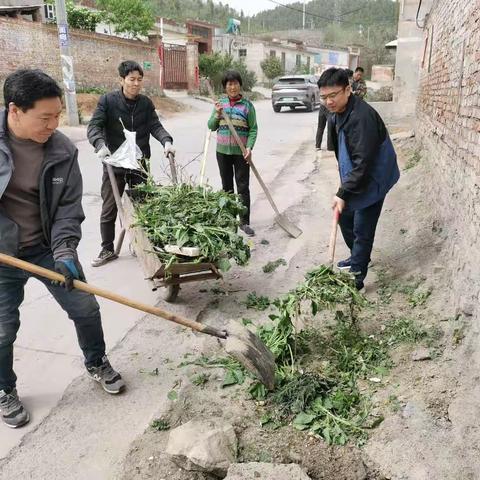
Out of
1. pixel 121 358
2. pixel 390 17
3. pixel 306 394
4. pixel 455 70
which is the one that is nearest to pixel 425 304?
pixel 306 394

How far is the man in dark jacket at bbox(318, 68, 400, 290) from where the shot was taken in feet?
11.8

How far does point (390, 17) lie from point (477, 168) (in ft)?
312

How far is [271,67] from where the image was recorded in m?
45.3

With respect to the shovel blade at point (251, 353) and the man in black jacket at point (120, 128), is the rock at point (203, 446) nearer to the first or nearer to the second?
the shovel blade at point (251, 353)

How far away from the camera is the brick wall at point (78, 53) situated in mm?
16906

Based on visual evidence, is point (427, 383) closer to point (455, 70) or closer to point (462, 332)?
point (462, 332)

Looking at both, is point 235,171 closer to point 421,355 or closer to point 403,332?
point 403,332

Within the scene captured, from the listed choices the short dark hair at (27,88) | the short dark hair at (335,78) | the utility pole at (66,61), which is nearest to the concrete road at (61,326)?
the short dark hair at (27,88)

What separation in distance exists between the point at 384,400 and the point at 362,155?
1775 millimetres

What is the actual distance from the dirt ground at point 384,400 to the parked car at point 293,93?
19.5m

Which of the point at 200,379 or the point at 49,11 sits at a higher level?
the point at 49,11

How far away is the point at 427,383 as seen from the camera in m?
2.73

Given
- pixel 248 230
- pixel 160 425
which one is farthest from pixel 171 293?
pixel 248 230

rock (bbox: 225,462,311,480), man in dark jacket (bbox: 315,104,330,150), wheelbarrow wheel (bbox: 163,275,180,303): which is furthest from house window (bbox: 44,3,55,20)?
rock (bbox: 225,462,311,480)
